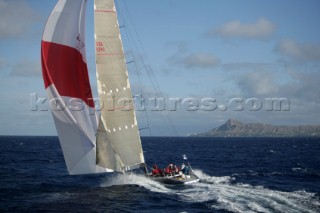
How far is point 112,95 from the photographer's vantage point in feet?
92.7

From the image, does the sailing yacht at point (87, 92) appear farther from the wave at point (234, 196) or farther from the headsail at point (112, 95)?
the wave at point (234, 196)

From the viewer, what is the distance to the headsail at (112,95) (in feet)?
91.1

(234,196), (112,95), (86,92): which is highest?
(86,92)

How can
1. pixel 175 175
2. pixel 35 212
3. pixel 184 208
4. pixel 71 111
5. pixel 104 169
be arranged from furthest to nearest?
pixel 175 175
pixel 104 169
pixel 71 111
pixel 184 208
pixel 35 212

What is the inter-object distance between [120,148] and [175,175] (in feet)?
16.7

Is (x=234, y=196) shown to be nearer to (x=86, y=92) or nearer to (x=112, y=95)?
(x=112, y=95)

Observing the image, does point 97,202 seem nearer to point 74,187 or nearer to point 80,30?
point 74,187

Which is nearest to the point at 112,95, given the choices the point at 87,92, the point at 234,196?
the point at 87,92

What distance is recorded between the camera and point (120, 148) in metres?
29.0

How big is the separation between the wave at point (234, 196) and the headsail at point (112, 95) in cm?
278

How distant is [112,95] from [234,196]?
37.2 ft

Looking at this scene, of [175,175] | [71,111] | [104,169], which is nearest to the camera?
[71,111]

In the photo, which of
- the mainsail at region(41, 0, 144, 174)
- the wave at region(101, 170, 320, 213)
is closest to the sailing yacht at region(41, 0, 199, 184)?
the mainsail at region(41, 0, 144, 174)

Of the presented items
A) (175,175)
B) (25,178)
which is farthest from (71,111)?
(25,178)
